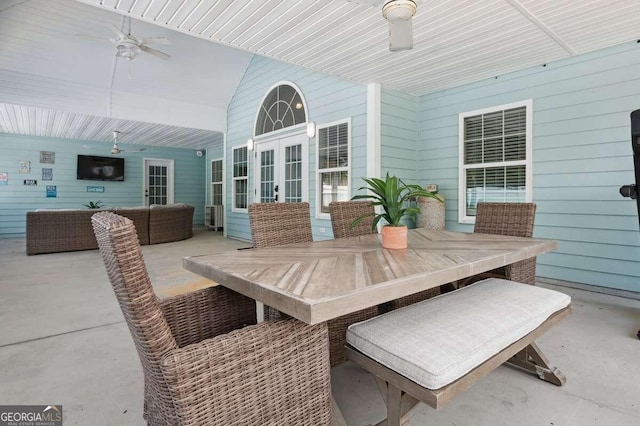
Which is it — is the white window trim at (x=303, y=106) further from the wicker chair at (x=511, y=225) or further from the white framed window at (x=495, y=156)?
the wicker chair at (x=511, y=225)

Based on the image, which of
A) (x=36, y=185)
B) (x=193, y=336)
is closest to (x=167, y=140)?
(x=36, y=185)

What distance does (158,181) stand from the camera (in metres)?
10.4

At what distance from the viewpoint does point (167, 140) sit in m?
9.28

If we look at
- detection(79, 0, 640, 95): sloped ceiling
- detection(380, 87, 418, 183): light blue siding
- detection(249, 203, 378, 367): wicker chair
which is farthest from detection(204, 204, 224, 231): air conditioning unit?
detection(249, 203, 378, 367): wicker chair

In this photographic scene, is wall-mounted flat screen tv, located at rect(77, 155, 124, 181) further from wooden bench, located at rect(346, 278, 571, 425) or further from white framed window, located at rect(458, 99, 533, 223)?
wooden bench, located at rect(346, 278, 571, 425)

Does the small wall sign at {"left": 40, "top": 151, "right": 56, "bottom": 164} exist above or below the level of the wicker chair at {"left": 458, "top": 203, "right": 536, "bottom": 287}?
above

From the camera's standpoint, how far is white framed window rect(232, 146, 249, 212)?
24.3ft

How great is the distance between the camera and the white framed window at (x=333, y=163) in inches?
197

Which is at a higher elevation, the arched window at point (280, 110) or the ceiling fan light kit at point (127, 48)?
the ceiling fan light kit at point (127, 48)

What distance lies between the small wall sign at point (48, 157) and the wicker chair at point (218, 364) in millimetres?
10113

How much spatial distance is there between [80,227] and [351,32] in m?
5.96

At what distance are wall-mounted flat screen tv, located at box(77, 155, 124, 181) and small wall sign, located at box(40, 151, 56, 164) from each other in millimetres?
558

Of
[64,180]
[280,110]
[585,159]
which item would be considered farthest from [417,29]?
[64,180]

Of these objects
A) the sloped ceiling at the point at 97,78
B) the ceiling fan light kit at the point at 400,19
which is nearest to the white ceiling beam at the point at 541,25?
the ceiling fan light kit at the point at 400,19
